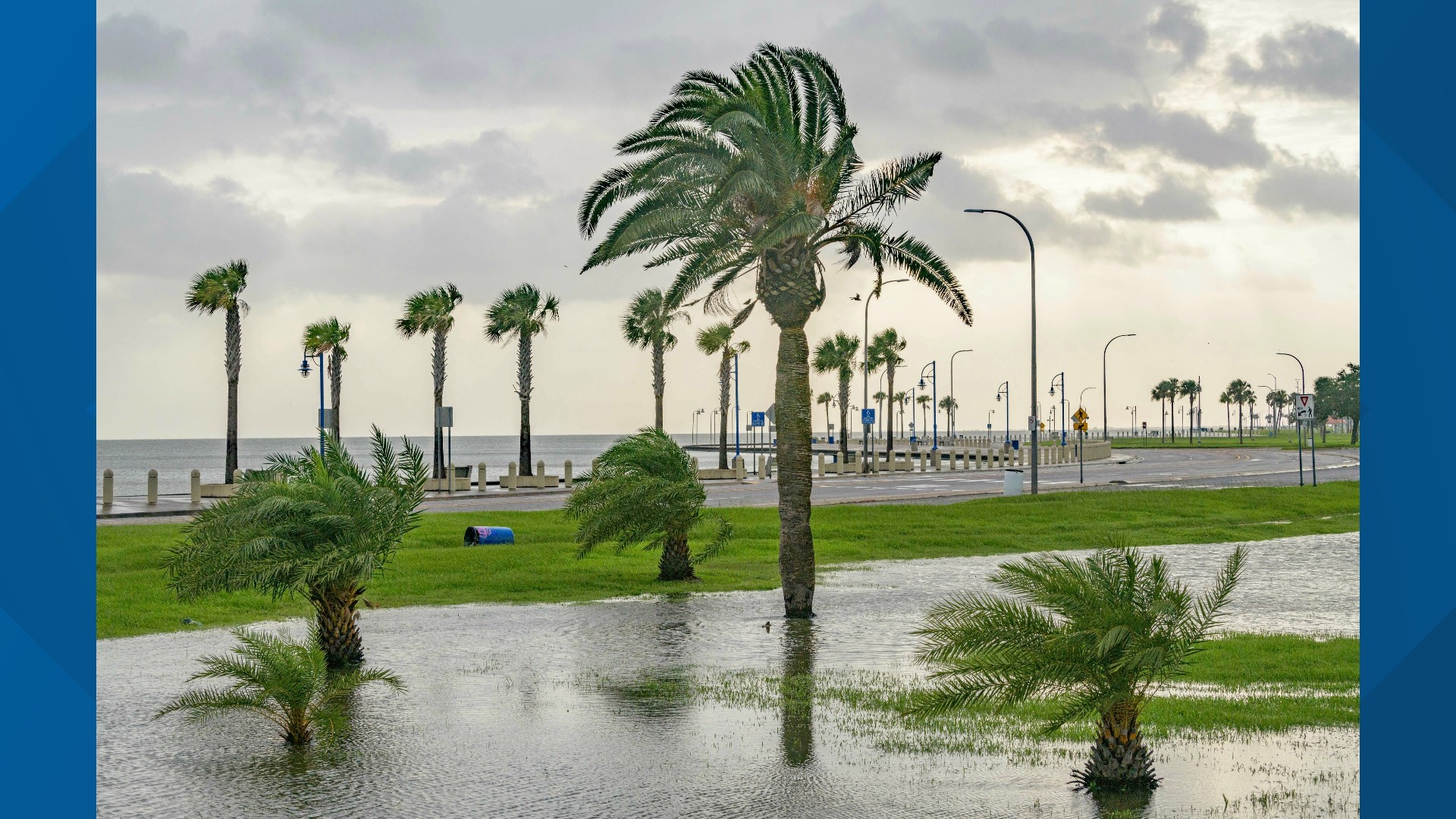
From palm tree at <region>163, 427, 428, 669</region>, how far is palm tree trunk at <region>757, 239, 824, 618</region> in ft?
18.1

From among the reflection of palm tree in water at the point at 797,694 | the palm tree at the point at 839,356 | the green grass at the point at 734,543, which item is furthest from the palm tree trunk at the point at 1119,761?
the palm tree at the point at 839,356

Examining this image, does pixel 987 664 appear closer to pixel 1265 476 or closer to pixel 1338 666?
pixel 1338 666

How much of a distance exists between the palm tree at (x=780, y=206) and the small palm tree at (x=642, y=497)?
9.39 ft

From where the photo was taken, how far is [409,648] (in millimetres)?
13977

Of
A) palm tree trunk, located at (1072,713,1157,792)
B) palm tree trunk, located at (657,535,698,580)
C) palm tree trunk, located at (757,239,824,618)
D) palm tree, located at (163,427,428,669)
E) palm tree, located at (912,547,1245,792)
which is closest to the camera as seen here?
palm tree, located at (912,547,1245,792)

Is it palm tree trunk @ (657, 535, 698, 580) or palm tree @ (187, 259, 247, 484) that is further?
palm tree @ (187, 259, 247, 484)

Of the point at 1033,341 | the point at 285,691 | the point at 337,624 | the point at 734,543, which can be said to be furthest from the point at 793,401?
Answer: the point at 1033,341

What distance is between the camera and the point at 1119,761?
26.9ft

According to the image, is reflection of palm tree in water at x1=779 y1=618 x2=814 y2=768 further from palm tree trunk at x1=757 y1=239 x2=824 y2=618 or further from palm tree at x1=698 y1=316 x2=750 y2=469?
palm tree at x1=698 y1=316 x2=750 y2=469

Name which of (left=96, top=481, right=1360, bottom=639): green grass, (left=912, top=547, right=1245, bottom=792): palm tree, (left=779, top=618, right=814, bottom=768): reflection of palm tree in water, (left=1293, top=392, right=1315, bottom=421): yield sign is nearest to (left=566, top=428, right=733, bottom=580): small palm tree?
(left=96, top=481, right=1360, bottom=639): green grass

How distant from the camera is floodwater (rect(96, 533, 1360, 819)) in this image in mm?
7887

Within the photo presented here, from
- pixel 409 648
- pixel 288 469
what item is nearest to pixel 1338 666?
pixel 409 648

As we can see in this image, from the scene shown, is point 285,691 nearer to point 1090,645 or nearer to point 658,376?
point 1090,645

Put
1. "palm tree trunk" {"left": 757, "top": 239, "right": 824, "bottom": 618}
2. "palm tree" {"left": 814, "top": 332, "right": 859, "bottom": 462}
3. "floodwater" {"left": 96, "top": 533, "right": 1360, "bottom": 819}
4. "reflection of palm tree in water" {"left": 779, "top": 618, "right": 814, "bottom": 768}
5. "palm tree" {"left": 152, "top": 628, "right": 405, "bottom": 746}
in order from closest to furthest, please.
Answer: "floodwater" {"left": 96, "top": 533, "right": 1360, "bottom": 819} < "reflection of palm tree in water" {"left": 779, "top": 618, "right": 814, "bottom": 768} < "palm tree" {"left": 152, "top": 628, "right": 405, "bottom": 746} < "palm tree trunk" {"left": 757, "top": 239, "right": 824, "bottom": 618} < "palm tree" {"left": 814, "top": 332, "right": 859, "bottom": 462}
